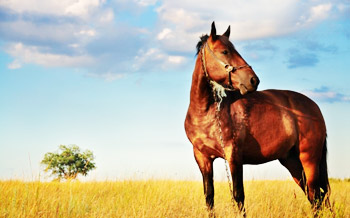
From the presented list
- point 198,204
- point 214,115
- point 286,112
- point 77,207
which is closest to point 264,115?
point 286,112

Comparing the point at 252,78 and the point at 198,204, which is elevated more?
the point at 252,78

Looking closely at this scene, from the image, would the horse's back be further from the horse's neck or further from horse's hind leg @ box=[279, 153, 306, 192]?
the horse's neck

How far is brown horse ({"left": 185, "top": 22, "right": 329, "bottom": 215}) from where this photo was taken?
226 inches

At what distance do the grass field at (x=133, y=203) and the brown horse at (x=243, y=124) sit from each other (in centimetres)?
68

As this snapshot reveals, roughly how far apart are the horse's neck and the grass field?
70.4 inches

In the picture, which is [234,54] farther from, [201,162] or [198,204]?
[198,204]

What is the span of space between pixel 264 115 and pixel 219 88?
119cm

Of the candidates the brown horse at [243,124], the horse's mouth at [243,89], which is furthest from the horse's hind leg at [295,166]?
the horse's mouth at [243,89]

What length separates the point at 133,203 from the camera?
774 cm

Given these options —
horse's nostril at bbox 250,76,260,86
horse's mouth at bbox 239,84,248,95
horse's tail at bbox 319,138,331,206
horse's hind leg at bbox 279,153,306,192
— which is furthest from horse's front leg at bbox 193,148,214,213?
horse's tail at bbox 319,138,331,206

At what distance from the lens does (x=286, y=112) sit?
693 cm

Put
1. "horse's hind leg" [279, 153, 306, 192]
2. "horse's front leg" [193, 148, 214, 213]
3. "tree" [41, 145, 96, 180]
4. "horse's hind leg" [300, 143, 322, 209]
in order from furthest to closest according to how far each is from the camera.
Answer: "tree" [41, 145, 96, 180]
"horse's hind leg" [279, 153, 306, 192]
"horse's hind leg" [300, 143, 322, 209]
"horse's front leg" [193, 148, 214, 213]

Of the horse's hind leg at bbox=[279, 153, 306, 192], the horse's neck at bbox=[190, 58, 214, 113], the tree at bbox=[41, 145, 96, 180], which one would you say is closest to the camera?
the horse's neck at bbox=[190, 58, 214, 113]

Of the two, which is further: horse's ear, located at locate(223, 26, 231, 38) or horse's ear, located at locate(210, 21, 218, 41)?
horse's ear, located at locate(223, 26, 231, 38)
